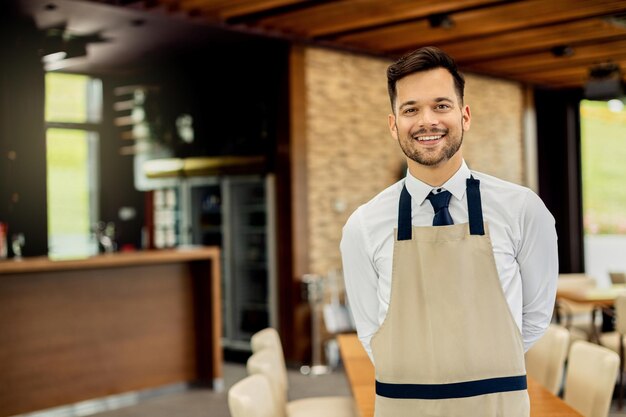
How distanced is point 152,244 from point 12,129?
2.17m

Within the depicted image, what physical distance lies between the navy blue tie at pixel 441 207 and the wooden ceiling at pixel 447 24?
4798mm

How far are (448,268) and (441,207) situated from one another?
5.4 inches

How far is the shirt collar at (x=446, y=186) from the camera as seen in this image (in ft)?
5.33

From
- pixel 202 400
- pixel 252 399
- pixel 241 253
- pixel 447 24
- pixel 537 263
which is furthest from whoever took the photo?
pixel 241 253

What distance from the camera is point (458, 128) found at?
1580 millimetres

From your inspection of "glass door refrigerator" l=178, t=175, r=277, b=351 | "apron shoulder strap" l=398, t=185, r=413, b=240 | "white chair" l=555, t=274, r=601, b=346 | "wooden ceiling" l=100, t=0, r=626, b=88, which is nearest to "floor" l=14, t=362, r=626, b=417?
"white chair" l=555, t=274, r=601, b=346

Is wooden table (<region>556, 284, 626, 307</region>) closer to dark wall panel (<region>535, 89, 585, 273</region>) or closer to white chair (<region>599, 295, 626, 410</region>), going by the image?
white chair (<region>599, 295, 626, 410</region>)

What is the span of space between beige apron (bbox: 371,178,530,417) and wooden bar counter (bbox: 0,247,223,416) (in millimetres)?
4111

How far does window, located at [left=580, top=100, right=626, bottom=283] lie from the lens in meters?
10.4

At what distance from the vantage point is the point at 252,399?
8.63ft

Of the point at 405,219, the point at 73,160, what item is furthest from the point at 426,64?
the point at 73,160

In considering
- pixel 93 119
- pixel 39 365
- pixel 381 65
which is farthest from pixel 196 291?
pixel 93 119

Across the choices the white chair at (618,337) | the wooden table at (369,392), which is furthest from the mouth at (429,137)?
the white chair at (618,337)

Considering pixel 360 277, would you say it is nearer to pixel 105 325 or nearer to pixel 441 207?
pixel 441 207
